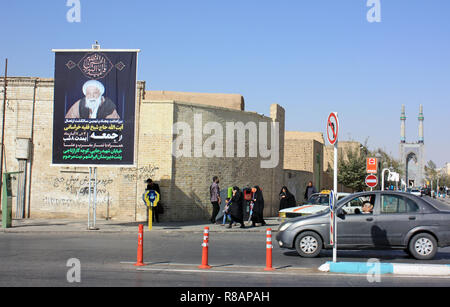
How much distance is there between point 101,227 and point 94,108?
179 inches

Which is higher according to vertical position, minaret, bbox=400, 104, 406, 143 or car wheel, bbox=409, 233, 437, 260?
minaret, bbox=400, 104, 406, 143

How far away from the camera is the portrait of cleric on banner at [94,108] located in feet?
61.4

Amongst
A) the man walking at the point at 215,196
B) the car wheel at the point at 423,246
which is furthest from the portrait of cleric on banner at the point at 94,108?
the car wheel at the point at 423,246

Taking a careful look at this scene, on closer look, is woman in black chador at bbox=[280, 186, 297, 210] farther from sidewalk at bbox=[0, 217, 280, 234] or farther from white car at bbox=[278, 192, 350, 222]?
white car at bbox=[278, 192, 350, 222]

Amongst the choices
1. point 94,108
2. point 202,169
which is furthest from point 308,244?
point 202,169

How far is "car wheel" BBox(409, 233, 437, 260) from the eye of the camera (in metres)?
12.2

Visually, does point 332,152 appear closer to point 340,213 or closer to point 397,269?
point 340,213

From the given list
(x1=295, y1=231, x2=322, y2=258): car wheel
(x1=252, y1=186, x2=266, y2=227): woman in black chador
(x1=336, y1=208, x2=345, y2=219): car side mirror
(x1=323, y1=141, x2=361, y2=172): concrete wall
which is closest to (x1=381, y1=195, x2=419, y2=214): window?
(x1=336, y1=208, x2=345, y2=219): car side mirror

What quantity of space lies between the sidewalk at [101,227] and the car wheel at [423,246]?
27.1ft

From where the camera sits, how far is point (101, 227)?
1939 cm

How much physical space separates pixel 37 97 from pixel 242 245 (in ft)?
40.5

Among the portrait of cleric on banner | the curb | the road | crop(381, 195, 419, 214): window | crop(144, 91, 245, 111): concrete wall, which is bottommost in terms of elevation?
the road

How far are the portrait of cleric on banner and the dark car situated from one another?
854 centimetres
